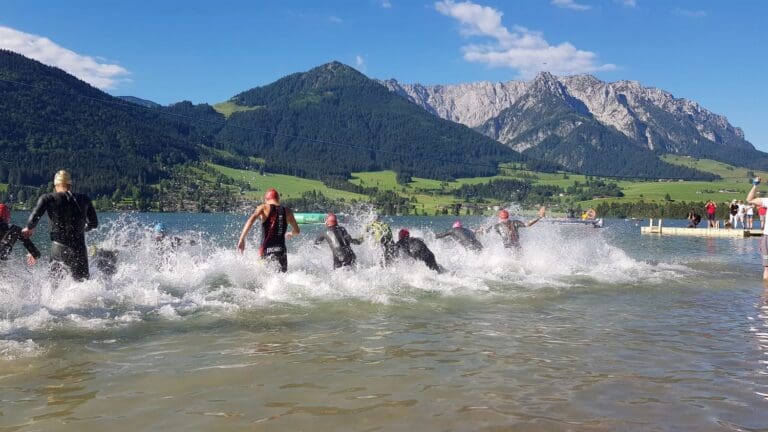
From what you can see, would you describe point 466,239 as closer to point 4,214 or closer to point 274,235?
point 274,235

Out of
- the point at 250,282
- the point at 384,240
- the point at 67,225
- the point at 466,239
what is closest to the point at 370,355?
the point at 67,225

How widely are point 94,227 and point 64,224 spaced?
711mm

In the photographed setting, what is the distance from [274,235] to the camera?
1386 cm

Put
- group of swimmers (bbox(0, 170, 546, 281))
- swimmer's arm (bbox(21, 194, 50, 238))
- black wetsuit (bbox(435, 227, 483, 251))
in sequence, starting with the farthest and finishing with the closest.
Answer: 1. black wetsuit (bbox(435, 227, 483, 251))
2. group of swimmers (bbox(0, 170, 546, 281))
3. swimmer's arm (bbox(21, 194, 50, 238))

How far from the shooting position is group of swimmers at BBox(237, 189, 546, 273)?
538 inches

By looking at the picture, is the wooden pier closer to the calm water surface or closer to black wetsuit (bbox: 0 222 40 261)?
the calm water surface

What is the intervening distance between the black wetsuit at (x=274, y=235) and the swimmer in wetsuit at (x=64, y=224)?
3858 mm

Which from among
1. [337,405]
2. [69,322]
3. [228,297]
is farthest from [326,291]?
[337,405]

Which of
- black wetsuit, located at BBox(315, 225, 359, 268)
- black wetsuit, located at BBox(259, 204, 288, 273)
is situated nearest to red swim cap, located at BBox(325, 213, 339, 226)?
black wetsuit, located at BBox(315, 225, 359, 268)

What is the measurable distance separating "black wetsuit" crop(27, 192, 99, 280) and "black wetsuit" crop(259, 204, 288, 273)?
12.7ft

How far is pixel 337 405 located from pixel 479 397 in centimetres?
159

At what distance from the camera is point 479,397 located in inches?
251

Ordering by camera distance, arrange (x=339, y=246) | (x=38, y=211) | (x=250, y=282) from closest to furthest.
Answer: (x=38, y=211) → (x=250, y=282) → (x=339, y=246)

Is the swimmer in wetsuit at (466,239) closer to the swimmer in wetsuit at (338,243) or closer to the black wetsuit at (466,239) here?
the black wetsuit at (466,239)
